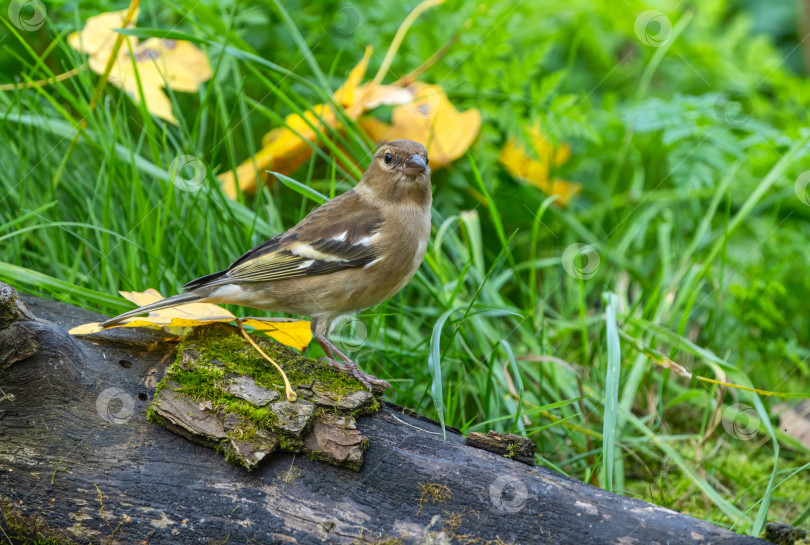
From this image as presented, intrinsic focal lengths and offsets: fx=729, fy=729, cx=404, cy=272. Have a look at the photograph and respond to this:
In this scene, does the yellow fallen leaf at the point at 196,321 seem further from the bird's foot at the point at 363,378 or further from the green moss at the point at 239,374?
the bird's foot at the point at 363,378

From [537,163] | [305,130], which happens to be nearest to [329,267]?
[305,130]

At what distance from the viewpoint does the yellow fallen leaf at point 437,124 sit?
4.20 meters

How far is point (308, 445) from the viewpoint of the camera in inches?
87.5

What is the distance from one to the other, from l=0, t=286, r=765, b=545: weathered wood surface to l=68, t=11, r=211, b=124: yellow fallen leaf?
5.55ft

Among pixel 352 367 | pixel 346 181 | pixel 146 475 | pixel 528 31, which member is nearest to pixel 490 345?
pixel 352 367

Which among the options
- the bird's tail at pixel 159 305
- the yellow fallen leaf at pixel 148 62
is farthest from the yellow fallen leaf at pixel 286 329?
the yellow fallen leaf at pixel 148 62

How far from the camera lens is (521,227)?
469 cm

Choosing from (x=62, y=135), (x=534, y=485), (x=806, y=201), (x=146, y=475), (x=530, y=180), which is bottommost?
(x=146, y=475)

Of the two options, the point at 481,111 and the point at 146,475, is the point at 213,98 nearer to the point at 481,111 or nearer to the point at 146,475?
the point at 481,111

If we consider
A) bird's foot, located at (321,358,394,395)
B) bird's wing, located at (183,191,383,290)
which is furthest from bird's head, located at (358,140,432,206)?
bird's foot, located at (321,358,394,395)

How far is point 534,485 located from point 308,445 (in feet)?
2.25

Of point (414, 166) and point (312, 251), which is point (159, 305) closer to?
point (312, 251)

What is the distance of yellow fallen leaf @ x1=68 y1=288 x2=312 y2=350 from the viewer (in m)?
2.43

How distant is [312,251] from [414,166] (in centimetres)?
57
